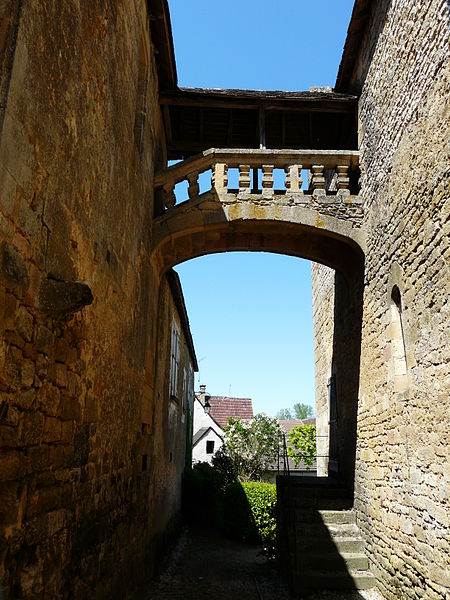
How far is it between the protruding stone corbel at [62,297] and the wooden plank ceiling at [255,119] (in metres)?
6.14

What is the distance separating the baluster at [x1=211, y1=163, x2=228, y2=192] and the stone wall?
4.84 ft

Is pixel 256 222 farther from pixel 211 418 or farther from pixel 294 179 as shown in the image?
pixel 211 418

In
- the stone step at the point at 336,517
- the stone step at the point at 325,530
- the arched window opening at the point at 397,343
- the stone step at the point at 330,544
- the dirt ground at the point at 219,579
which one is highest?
the arched window opening at the point at 397,343

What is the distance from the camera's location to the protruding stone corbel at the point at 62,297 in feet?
10.6

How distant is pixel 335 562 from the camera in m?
7.05

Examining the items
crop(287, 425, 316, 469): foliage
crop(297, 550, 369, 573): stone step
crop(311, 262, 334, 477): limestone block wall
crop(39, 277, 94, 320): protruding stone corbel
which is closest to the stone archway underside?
crop(311, 262, 334, 477): limestone block wall

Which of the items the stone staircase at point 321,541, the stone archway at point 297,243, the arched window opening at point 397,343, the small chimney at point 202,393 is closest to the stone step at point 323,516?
the stone staircase at point 321,541

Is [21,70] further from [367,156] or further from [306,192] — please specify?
[306,192]

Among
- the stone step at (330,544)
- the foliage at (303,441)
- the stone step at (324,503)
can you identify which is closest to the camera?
the stone step at (330,544)

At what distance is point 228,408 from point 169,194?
24.8 metres

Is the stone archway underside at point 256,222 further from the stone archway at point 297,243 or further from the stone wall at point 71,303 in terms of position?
the stone wall at point 71,303

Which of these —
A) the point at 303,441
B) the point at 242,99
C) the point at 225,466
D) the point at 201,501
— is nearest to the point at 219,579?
the point at 201,501

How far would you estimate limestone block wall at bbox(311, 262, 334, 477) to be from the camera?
1086 cm

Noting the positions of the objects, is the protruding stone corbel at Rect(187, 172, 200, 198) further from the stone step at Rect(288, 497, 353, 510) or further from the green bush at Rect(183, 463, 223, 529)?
the green bush at Rect(183, 463, 223, 529)
